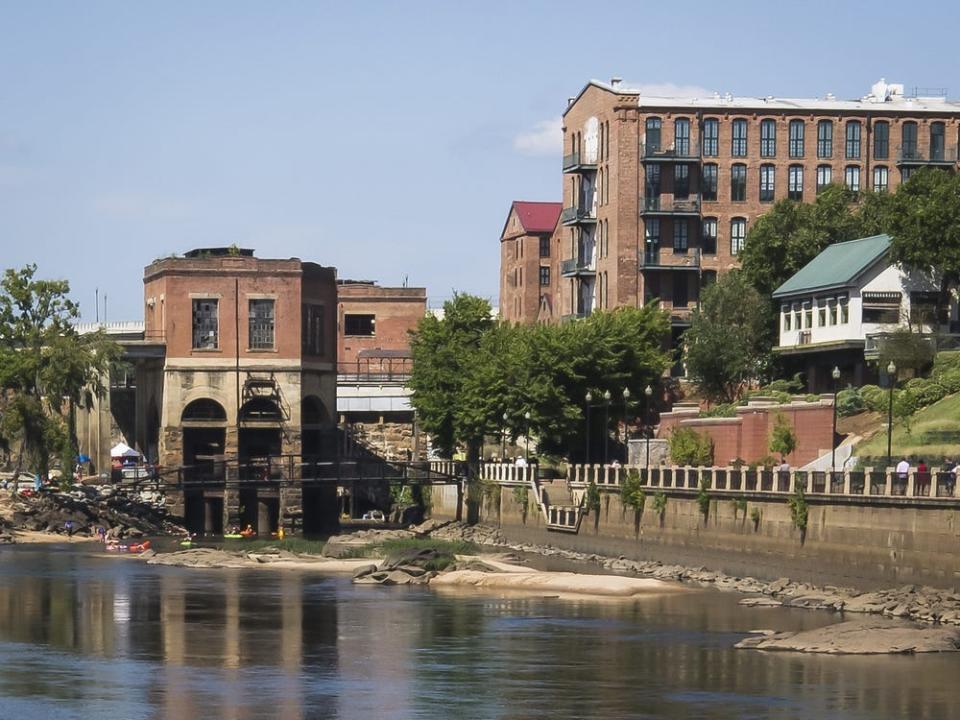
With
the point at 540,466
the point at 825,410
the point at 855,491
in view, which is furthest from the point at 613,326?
the point at 855,491

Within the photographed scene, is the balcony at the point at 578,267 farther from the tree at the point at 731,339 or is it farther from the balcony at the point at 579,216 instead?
the tree at the point at 731,339

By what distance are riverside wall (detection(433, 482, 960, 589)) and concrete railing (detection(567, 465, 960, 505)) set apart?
36 cm

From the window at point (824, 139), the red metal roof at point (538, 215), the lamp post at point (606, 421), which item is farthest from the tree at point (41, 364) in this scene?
the red metal roof at point (538, 215)

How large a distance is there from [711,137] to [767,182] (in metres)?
4.95

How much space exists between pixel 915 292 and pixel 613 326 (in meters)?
16.2

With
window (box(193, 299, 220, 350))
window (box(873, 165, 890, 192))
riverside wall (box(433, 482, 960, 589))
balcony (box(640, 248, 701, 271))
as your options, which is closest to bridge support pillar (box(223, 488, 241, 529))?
window (box(193, 299, 220, 350))

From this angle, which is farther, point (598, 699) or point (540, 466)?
point (540, 466)

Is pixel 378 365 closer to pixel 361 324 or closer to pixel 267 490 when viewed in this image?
pixel 361 324

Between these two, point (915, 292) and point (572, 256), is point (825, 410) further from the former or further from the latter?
point (572, 256)

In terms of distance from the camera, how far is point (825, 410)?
8512cm

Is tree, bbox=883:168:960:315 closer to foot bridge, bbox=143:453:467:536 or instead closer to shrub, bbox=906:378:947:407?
shrub, bbox=906:378:947:407

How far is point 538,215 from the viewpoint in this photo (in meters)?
189

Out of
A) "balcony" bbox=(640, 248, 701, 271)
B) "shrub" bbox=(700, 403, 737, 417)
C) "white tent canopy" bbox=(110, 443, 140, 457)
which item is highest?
"balcony" bbox=(640, 248, 701, 271)

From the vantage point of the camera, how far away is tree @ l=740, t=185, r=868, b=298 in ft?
404
